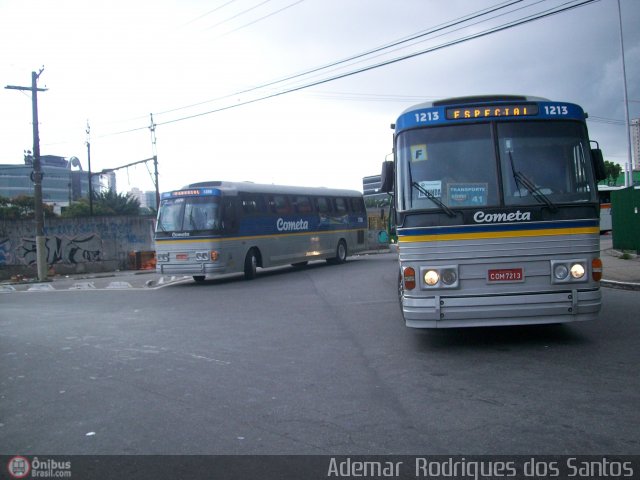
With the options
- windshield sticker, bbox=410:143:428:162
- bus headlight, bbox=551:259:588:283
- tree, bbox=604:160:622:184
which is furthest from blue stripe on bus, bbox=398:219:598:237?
tree, bbox=604:160:622:184

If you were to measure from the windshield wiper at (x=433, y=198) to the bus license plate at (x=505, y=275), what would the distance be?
86 cm

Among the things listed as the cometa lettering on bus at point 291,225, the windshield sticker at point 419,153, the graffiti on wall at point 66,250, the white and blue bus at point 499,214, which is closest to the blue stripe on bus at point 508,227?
the white and blue bus at point 499,214

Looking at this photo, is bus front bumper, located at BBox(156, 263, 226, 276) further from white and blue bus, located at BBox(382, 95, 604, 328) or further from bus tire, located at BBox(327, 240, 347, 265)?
white and blue bus, located at BBox(382, 95, 604, 328)

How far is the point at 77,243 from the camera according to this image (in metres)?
30.2

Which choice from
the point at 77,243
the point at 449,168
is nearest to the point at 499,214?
Result: the point at 449,168

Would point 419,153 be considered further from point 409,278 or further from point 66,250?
point 66,250

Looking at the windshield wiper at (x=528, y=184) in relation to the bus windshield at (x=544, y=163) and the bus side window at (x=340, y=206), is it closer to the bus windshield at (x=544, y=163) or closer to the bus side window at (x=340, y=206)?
the bus windshield at (x=544, y=163)

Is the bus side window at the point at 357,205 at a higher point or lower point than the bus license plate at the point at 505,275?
higher

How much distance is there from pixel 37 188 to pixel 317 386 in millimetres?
22854

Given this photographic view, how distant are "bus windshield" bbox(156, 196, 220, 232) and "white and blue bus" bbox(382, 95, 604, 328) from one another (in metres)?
11.4

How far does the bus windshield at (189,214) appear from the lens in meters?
18.1

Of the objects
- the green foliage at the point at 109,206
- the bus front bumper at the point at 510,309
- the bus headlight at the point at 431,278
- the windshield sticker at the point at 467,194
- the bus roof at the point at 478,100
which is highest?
the green foliage at the point at 109,206

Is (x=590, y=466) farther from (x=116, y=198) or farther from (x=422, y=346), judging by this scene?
(x=116, y=198)

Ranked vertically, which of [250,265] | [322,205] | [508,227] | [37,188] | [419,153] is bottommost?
[250,265]
